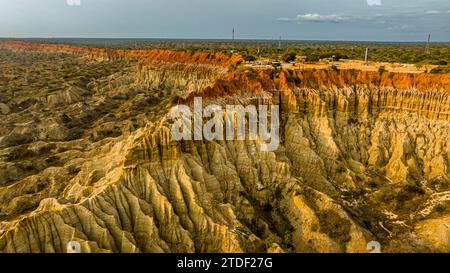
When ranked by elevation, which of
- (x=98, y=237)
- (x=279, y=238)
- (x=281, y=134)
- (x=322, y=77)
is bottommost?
(x=279, y=238)

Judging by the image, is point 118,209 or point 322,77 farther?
point 322,77

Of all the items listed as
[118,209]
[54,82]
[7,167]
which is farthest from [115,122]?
[54,82]

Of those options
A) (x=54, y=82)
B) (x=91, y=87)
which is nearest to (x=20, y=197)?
(x=91, y=87)

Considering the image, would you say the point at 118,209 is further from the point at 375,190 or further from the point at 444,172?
the point at 444,172

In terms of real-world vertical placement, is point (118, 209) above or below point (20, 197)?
above

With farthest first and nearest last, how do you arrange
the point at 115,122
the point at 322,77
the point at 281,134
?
the point at 115,122, the point at 322,77, the point at 281,134

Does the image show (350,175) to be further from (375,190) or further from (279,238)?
(279,238)
